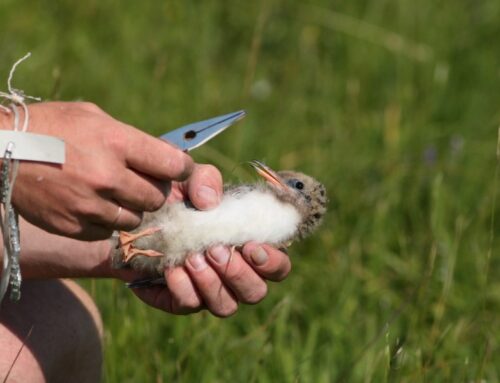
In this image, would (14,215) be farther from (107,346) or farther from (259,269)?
(107,346)

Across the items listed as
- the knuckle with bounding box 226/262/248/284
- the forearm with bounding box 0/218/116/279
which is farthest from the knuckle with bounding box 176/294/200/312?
the forearm with bounding box 0/218/116/279

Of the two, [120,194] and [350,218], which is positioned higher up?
[120,194]

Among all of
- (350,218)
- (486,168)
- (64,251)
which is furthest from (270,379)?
(486,168)

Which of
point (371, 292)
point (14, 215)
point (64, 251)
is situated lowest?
point (371, 292)

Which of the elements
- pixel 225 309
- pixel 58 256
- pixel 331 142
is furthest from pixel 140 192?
pixel 331 142

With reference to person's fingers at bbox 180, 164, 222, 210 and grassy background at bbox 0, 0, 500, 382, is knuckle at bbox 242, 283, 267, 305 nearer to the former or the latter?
person's fingers at bbox 180, 164, 222, 210

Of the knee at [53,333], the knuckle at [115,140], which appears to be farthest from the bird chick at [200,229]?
the knuckle at [115,140]

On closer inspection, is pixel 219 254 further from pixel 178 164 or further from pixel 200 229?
pixel 178 164

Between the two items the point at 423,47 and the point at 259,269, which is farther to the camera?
the point at 423,47
